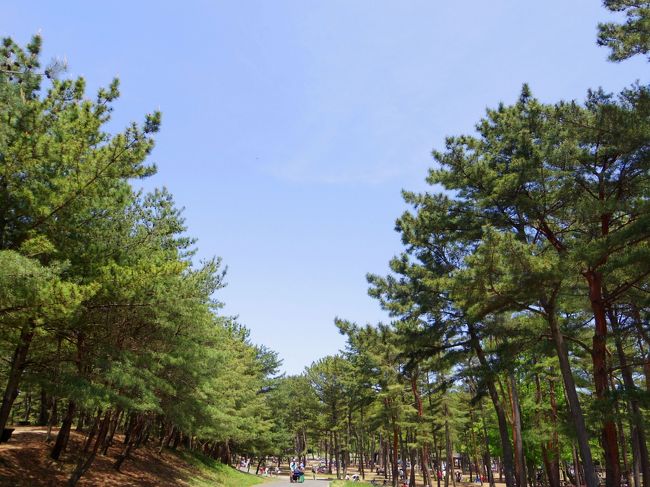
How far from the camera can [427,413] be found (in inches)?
1353

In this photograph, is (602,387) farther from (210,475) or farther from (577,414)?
(210,475)

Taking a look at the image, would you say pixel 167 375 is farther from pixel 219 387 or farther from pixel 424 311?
pixel 424 311

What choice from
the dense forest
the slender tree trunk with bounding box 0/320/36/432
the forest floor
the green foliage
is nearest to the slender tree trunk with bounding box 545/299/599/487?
the dense forest

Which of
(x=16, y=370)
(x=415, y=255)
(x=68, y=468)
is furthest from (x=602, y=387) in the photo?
(x=68, y=468)

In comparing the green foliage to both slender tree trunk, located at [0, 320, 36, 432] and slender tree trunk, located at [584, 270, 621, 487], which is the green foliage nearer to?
slender tree trunk, located at [584, 270, 621, 487]

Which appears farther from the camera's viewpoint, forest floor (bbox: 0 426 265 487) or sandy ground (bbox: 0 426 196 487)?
forest floor (bbox: 0 426 265 487)

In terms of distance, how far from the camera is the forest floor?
15.0m

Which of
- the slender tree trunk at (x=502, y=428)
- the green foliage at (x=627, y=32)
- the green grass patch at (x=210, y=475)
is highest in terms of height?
the green foliage at (x=627, y=32)

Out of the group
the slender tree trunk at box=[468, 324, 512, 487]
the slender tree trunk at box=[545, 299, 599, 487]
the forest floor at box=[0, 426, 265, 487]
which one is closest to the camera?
the slender tree trunk at box=[545, 299, 599, 487]

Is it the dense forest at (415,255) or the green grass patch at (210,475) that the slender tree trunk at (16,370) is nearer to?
the dense forest at (415,255)

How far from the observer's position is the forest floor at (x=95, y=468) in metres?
15.0

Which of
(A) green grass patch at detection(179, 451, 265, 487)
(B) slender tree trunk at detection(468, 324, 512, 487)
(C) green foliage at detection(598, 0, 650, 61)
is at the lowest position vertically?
(A) green grass patch at detection(179, 451, 265, 487)

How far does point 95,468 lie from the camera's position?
62.3 ft

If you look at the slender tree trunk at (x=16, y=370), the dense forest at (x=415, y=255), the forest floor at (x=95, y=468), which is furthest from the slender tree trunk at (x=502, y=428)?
the forest floor at (x=95, y=468)
